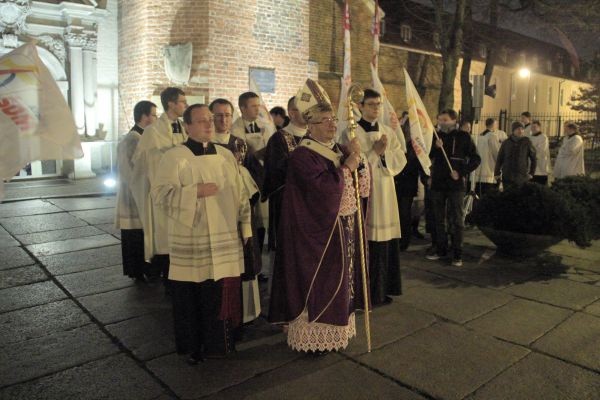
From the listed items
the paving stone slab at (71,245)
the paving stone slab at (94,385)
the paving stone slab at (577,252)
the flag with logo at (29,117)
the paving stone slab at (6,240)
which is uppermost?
the flag with logo at (29,117)

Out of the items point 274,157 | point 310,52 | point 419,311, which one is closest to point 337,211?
point 274,157

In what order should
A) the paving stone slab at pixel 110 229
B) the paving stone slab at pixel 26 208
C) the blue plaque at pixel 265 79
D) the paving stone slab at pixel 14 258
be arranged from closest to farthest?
the paving stone slab at pixel 14 258
the paving stone slab at pixel 110 229
the paving stone slab at pixel 26 208
the blue plaque at pixel 265 79

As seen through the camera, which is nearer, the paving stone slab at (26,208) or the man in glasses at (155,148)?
the man in glasses at (155,148)

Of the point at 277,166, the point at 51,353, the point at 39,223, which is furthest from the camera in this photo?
the point at 39,223

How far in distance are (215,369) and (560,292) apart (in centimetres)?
366

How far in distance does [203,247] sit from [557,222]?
458cm

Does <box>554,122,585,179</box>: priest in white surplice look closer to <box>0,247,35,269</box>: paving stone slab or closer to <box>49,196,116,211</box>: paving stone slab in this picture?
<box>49,196,116,211</box>: paving stone slab

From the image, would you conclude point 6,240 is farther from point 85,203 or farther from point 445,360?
point 445,360

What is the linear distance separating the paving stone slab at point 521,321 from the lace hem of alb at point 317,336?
4.17 feet

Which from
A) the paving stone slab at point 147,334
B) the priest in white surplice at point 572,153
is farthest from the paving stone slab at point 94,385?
the priest in white surplice at point 572,153

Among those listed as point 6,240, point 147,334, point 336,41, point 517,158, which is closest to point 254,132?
point 147,334

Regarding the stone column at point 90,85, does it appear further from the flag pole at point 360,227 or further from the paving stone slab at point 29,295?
the flag pole at point 360,227

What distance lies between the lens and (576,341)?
4.04 metres

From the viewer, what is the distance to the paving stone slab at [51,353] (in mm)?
3594
